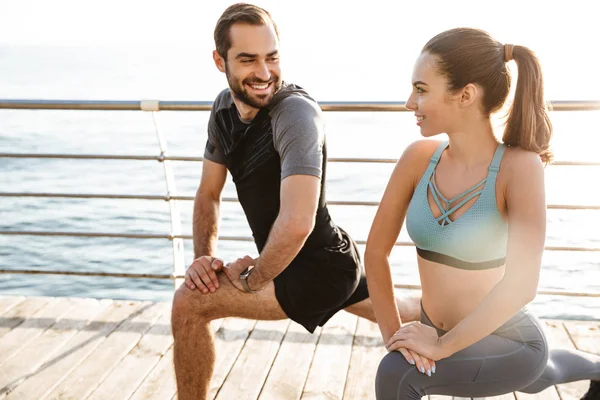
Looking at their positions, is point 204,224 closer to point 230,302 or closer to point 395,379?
point 230,302

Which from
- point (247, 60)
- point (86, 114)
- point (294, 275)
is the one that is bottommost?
point (86, 114)

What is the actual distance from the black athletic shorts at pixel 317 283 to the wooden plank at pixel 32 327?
1.40 m

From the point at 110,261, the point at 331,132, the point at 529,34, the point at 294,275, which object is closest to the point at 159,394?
the point at 294,275

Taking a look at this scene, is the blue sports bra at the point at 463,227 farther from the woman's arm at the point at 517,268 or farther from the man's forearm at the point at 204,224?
the man's forearm at the point at 204,224

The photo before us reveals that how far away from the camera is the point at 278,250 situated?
208 cm

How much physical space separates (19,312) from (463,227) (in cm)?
243

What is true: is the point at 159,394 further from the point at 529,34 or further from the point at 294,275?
the point at 529,34

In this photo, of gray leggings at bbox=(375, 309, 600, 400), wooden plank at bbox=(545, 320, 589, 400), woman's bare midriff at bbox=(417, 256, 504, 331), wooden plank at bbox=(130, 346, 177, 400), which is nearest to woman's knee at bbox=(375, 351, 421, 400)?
gray leggings at bbox=(375, 309, 600, 400)

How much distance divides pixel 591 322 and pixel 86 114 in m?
17.4

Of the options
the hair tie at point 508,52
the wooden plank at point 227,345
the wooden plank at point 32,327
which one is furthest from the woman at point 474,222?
the wooden plank at point 32,327

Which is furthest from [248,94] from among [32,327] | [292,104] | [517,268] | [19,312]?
[19,312]

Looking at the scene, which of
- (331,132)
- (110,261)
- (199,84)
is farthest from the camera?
(199,84)

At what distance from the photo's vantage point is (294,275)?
2201 millimetres

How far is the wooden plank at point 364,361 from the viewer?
8.38 feet
